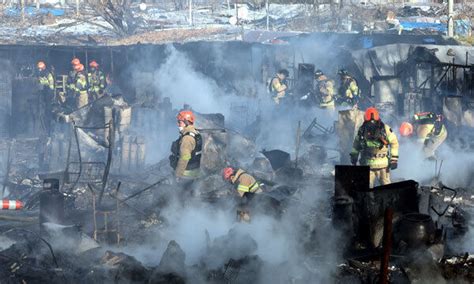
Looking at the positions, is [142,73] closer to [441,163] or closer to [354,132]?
[354,132]

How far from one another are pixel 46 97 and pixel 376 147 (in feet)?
35.5

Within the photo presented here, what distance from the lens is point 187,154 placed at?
1105 cm

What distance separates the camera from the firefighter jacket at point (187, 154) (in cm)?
1106

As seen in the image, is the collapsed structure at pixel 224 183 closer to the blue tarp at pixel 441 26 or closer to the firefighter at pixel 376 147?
the firefighter at pixel 376 147

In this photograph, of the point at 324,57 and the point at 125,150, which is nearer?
the point at 125,150

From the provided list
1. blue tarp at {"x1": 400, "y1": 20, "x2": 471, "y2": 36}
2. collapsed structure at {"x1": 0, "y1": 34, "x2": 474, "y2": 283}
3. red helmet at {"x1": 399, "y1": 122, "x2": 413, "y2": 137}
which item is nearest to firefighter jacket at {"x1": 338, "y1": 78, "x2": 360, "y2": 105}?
collapsed structure at {"x1": 0, "y1": 34, "x2": 474, "y2": 283}

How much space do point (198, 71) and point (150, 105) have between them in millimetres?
6077

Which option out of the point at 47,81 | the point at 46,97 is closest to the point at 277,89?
the point at 46,97

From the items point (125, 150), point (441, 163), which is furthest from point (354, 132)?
point (125, 150)

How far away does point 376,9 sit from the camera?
127 ft

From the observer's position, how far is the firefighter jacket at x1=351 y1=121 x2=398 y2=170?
11828 millimetres

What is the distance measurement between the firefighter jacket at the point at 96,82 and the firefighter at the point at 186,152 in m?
10.2

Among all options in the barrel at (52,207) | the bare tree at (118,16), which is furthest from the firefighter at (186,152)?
the bare tree at (118,16)

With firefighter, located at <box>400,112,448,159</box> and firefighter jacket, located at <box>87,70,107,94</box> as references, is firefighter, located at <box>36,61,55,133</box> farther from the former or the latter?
firefighter, located at <box>400,112,448,159</box>
